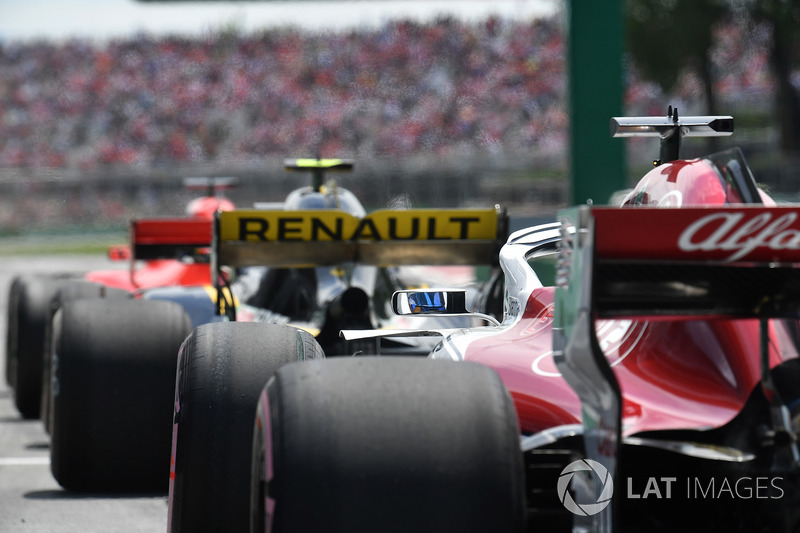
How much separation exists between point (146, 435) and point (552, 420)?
2668 millimetres

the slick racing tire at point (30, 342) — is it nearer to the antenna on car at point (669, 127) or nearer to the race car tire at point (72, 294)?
the race car tire at point (72, 294)

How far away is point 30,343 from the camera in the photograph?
8.02m

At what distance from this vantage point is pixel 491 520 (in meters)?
2.45

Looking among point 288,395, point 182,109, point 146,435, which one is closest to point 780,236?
point 288,395

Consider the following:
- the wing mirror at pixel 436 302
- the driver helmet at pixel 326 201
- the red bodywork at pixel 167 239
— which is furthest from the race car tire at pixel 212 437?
the red bodywork at pixel 167 239

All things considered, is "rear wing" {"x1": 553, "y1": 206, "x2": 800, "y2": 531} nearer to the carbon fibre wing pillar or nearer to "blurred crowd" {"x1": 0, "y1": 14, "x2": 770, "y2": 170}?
the carbon fibre wing pillar

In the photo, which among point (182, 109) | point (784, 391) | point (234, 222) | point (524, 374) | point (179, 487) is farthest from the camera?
point (182, 109)

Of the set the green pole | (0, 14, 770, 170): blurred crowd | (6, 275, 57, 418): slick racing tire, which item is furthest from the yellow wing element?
(0, 14, 770, 170): blurred crowd

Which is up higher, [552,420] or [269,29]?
[269,29]

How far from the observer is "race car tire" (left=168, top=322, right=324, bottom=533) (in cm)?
342

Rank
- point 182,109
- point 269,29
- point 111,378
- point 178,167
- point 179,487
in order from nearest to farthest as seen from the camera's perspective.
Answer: point 179,487 < point 111,378 < point 178,167 < point 182,109 < point 269,29

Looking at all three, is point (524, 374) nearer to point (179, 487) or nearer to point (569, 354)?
point (569, 354)

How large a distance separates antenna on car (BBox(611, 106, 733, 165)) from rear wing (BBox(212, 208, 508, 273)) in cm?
224

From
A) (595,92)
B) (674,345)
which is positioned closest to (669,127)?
(674,345)
